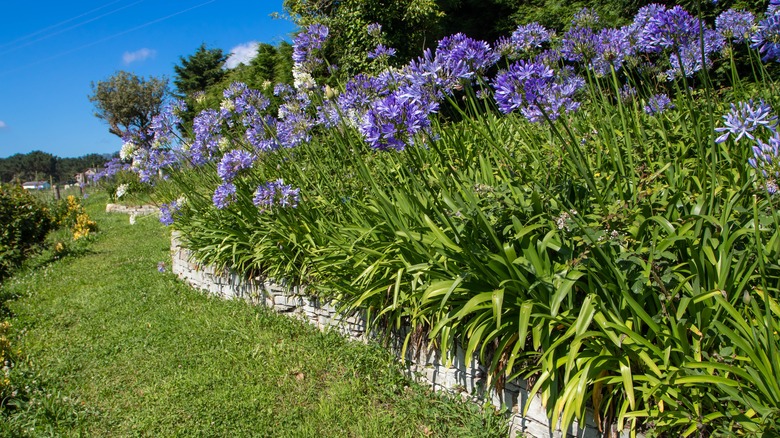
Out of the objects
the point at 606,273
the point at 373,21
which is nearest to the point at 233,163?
the point at 606,273

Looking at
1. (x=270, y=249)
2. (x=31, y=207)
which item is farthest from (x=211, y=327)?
(x=31, y=207)

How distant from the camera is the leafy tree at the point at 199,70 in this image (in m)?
31.9

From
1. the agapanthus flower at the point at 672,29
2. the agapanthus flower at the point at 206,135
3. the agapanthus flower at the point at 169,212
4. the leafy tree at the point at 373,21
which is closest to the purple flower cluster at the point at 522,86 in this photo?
the agapanthus flower at the point at 672,29

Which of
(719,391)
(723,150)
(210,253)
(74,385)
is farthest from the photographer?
(210,253)

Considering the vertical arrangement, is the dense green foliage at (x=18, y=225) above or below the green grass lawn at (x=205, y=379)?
above

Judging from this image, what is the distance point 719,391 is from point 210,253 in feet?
16.4

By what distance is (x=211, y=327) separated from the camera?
478 centimetres

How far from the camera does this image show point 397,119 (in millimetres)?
2639

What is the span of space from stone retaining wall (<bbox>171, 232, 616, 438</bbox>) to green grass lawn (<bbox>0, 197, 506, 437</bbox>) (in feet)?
0.33

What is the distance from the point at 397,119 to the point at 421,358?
5.37ft

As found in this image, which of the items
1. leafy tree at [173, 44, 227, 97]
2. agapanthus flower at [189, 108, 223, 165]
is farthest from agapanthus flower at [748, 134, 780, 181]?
leafy tree at [173, 44, 227, 97]

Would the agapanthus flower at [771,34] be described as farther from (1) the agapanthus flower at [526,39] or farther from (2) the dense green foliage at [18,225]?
(2) the dense green foliage at [18,225]

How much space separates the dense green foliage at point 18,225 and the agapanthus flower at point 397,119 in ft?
24.9

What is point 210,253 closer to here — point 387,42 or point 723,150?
point 723,150
